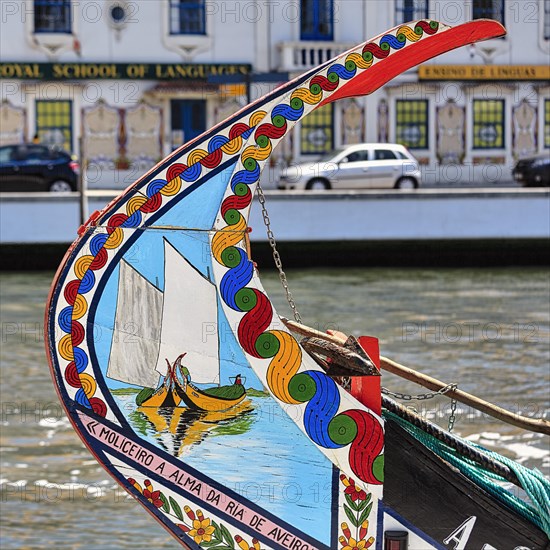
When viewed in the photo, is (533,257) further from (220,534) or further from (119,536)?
(220,534)

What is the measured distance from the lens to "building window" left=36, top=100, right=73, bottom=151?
34.9 meters

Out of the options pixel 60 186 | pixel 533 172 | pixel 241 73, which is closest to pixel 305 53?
pixel 241 73

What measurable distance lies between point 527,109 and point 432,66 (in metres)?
3.07

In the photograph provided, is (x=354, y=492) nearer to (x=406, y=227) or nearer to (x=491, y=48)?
(x=406, y=227)

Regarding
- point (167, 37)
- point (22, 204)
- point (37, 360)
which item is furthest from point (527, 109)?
point (37, 360)

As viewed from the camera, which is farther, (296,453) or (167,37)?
(167,37)

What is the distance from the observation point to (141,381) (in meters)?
5.39

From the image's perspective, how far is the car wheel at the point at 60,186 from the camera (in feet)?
96.6

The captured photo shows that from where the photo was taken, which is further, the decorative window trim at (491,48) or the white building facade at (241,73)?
the decorative window trim at (491,48)

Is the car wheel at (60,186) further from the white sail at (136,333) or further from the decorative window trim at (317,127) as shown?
the white sail at (136,333)

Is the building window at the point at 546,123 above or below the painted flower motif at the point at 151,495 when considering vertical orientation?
above

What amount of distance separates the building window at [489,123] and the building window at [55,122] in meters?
10.8

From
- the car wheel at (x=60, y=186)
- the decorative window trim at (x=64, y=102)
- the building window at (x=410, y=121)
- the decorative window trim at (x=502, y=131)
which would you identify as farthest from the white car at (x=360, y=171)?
the decorative window trim at (x=64, y=102)

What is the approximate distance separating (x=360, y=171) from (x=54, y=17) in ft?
31.9
